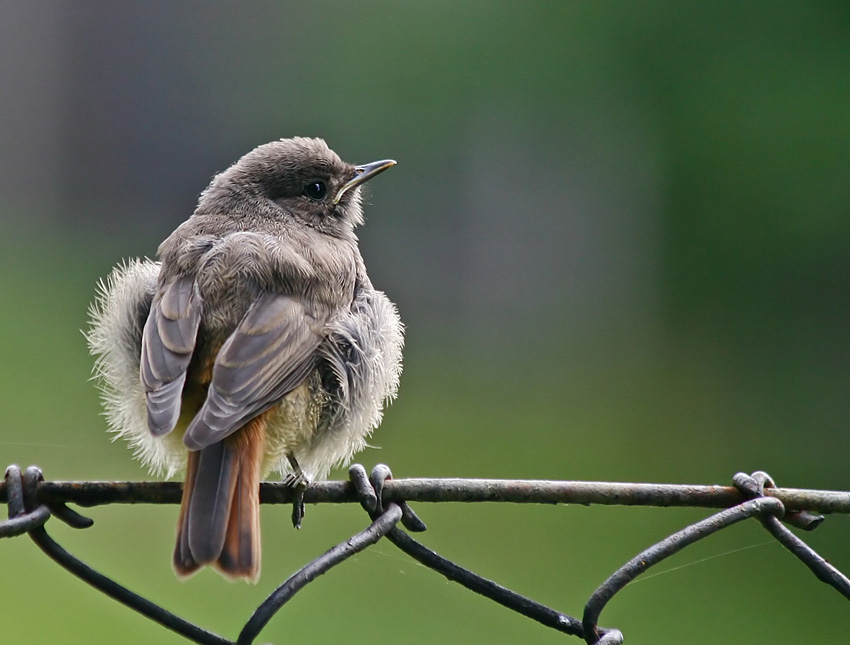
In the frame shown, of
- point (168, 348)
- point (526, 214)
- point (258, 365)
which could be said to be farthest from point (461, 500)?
point (526, 214)

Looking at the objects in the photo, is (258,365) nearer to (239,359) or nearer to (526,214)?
(239,359)

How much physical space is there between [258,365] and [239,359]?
0.13 feet

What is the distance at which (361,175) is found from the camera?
3100 millimetres

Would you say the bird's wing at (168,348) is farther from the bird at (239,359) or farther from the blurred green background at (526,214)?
the blurred green background at (526,214)

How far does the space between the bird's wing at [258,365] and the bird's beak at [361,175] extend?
0.74 metres

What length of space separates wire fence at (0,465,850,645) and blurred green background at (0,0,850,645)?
324 centimetres

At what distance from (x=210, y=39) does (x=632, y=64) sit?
107 inches

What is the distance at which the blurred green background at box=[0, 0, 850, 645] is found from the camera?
17.7 ft

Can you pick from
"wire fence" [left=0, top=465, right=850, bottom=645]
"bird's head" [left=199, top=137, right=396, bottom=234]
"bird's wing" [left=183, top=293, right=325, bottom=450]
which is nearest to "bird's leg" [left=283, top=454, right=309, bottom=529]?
"bird's wing" [left=183, top=293, right=325, bottom=450]

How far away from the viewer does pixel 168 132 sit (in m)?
6.11

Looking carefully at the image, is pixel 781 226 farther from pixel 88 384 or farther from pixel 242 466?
pixel 242 466

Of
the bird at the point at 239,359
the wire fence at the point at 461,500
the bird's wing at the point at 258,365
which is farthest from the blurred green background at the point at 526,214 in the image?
the wire fence at the point at 461,500

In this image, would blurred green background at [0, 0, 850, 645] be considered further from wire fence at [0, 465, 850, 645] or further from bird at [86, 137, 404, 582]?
wire fence at [0, 465, 850, 645]

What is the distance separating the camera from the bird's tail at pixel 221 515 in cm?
170
